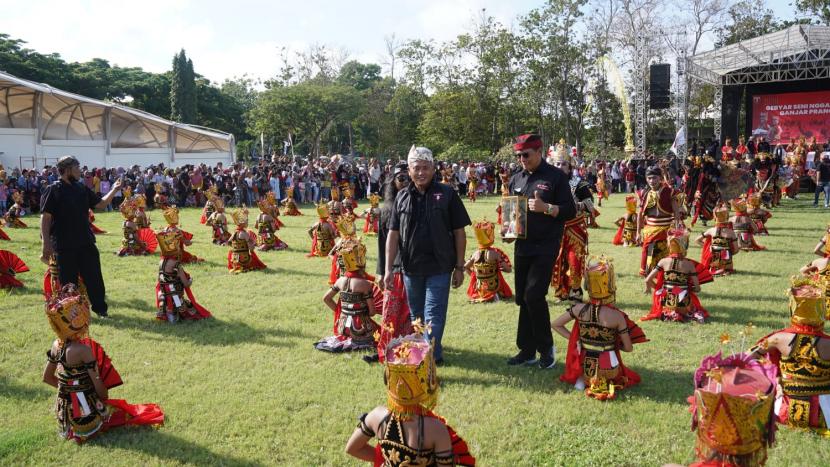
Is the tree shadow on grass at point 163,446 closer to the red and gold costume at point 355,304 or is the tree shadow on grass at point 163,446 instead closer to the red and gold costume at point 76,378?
the red and gold costume at point 76,378

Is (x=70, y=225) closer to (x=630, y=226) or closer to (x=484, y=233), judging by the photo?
(x=484, y=233)

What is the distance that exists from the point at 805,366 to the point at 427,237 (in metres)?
3.00

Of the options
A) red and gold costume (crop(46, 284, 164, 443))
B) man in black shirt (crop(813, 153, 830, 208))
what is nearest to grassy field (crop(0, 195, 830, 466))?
red and gold costume (crop(46, 284, 164, 443))

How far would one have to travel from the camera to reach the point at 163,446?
14.7ft

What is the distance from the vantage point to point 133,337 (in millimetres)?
7168

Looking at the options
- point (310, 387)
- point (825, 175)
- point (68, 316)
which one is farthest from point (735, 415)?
point (825, 175)

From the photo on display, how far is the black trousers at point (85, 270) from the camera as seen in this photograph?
7.33 meters

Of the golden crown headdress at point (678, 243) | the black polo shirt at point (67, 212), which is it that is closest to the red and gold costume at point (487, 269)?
the golden crown headdress at point (678, 243)

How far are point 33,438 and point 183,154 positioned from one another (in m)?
36.8

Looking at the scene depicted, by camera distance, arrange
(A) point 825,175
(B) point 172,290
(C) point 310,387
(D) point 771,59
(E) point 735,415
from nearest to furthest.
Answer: (E) point 735,415 → (C) point 310,387 → (B) point 172,290 → (A) point 825,175 → (D) point 771,59

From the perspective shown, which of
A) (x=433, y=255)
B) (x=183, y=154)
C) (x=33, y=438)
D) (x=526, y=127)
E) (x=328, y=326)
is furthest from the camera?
(x=526, y=127)

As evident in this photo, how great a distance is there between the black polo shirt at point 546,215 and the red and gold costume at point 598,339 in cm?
42

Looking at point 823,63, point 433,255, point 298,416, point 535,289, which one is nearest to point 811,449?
point 535,289

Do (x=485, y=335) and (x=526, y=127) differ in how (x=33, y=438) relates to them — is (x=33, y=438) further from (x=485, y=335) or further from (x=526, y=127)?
(x=526, y=127)
